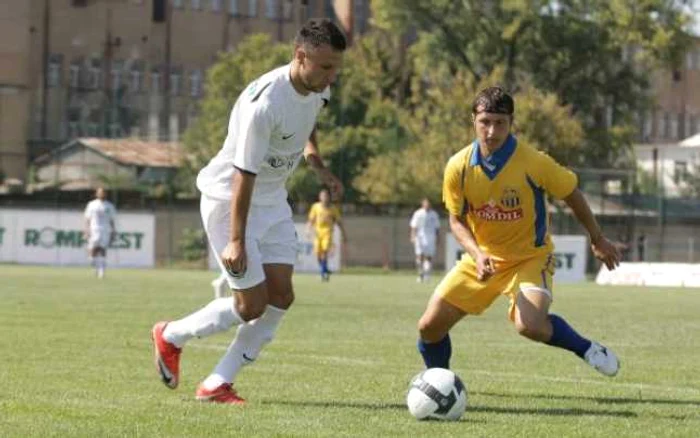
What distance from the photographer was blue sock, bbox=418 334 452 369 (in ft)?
37.5

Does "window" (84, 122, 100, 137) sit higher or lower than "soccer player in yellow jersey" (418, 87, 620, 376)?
lower

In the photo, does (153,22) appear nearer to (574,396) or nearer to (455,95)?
(455,95)

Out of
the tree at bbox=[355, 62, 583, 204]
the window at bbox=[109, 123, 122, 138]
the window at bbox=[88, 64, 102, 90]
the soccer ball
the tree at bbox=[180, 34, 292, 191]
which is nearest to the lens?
the soccer ball

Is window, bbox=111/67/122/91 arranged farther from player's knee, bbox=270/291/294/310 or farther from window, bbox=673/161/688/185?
player's knee, bbox=270/291/294/310

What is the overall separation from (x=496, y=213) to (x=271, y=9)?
86.0 m

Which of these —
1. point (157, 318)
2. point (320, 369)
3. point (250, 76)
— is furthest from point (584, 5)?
point (320, 369)

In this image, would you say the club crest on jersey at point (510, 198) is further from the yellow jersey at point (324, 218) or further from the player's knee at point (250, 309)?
the yellow jersey at point (324, 218)

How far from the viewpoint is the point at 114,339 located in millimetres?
16812

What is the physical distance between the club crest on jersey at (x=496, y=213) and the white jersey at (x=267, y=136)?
127 cm

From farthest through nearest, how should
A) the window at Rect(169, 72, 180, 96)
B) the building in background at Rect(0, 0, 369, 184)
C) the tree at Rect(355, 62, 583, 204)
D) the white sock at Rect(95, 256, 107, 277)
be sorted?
the window at Rect(169, 72, 180, 96) → the building in background at Rect(0, 0, 369, 184) → the tree at Rect(355, 62, 583, 204) → the white sock at Rect(95, 256, 107, 277)

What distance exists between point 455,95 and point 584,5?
823 cm

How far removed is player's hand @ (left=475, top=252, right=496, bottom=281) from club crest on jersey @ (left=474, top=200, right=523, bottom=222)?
1.21 ft

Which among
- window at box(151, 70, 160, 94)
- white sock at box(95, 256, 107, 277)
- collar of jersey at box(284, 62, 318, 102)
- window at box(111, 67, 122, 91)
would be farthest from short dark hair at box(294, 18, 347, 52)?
window at box(151, 70, 160, 94)

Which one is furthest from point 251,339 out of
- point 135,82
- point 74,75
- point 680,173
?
point 135,82
